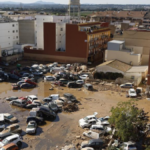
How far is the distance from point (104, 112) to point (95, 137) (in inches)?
162

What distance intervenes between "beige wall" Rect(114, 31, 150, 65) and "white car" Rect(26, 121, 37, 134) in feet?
64.5

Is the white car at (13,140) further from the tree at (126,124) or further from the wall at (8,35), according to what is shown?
the wall at (8,35)

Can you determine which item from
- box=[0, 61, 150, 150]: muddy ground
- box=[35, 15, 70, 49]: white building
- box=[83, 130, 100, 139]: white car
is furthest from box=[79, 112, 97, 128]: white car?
box=[35, 15, 70, 49]: white building

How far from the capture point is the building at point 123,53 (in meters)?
28.0

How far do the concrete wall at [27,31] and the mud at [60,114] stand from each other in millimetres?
17064

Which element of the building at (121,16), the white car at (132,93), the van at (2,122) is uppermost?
the building at (121,16)

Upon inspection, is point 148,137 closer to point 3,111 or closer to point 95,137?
point 95,137

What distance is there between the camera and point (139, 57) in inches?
1108

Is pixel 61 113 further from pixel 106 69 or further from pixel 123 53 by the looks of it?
pixel 123 53

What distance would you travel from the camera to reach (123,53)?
28.1 m

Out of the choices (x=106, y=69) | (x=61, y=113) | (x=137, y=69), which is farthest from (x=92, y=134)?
(x=137, y=69)

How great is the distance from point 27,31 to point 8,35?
4187 mm

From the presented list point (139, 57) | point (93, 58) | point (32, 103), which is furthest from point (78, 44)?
point (32, 103)

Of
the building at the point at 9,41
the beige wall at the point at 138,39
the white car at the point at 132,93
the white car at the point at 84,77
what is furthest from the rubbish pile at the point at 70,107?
the building at the point at 9,41
